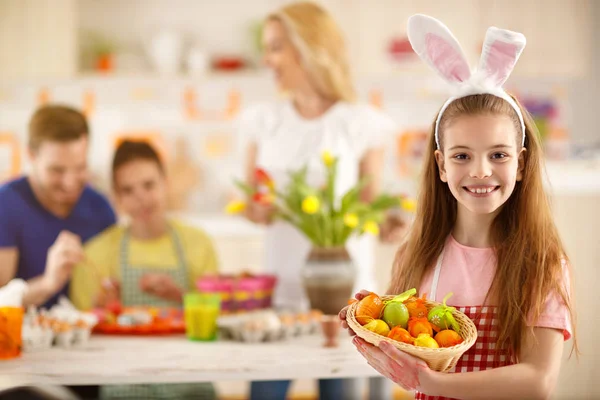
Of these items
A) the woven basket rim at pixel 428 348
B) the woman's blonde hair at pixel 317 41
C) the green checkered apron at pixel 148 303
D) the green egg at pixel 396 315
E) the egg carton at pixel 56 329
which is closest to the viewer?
the woven basket rim at pixel 428 348

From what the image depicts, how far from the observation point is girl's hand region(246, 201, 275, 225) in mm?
2312

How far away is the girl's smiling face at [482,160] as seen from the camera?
133cm

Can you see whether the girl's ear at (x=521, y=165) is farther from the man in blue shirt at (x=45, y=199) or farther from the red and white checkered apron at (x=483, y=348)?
the man in blue shirt at (x=45, y=199)

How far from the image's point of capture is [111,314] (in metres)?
2.22

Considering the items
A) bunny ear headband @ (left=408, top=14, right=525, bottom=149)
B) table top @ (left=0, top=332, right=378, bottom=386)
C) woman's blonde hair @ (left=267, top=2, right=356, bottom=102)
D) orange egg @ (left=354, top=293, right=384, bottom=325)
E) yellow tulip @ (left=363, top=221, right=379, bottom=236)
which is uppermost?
woman's blonde hair @ (left=267, top=2, right=356, bottom=102)

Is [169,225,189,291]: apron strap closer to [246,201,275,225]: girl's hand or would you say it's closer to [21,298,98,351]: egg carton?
[246,201,275,225]: girl's hand

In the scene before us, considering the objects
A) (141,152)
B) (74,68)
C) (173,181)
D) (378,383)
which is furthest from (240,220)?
(378,383)

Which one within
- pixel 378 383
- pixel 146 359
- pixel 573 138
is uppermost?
pixel 573 138

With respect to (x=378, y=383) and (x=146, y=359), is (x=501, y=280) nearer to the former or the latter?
(x=146, y=359)

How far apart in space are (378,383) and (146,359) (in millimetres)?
1002

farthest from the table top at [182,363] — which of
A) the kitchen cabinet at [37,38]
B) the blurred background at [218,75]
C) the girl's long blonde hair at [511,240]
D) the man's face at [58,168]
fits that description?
the kitchen cabinet at [37,38]

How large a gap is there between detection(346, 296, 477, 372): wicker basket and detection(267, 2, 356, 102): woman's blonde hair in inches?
52.4

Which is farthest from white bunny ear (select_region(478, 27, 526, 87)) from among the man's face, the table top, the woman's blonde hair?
the man's face

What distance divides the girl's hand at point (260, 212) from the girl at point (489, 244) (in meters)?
0.86
